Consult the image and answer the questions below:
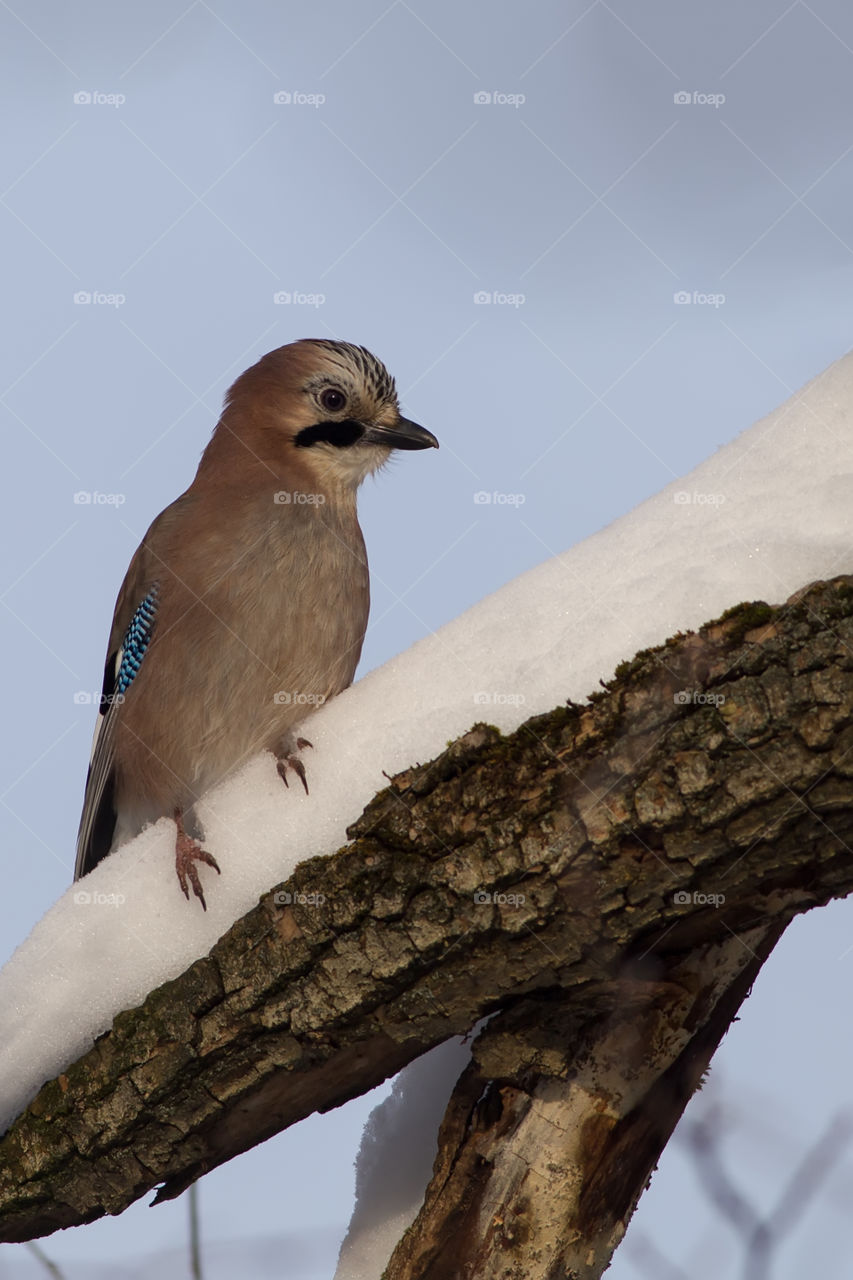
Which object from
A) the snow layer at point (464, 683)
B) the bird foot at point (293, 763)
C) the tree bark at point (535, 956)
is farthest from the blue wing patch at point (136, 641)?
the tree bark at point (535, 956)

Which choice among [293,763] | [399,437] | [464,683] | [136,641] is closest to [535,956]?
[464,683]

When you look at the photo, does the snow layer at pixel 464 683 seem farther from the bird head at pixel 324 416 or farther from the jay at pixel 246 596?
the bird head at pixel 324 416

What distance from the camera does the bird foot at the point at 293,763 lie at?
371cm

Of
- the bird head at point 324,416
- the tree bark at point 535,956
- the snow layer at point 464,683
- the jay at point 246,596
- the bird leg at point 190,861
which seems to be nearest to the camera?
the tree bark at point 535,956

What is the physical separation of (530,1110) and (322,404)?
325cm

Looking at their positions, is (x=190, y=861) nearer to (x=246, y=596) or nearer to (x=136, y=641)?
(x=246, y=596)

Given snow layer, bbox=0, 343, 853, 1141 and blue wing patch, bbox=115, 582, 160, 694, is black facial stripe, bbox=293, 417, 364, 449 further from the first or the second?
snow layer, bbox=0, 343, 853, 1141

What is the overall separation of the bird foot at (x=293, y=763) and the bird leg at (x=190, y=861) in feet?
1.07

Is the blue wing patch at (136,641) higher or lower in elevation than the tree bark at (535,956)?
higher

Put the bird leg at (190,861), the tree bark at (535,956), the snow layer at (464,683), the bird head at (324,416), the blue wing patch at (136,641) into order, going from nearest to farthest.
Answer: the tree bark at (535,956), the snow layer at (464,683), the bird leg at (190,861), the blue wing patch at (136,641), the bird head at (324,416)

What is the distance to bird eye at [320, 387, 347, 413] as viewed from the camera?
543 cm

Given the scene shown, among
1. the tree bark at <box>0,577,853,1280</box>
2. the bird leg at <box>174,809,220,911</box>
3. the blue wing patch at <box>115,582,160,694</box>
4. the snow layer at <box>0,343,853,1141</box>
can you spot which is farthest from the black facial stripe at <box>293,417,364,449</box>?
the tree bark at <box>0,577,853,1280</box>

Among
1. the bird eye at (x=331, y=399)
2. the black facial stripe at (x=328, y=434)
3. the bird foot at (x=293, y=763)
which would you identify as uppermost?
the bird eye at (x=331, y=399)

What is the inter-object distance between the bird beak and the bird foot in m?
1.99
